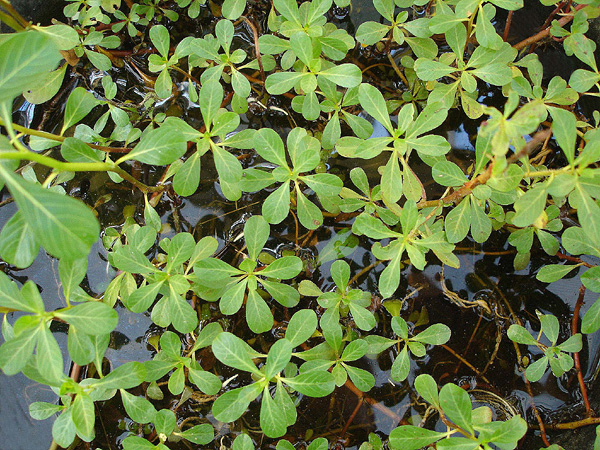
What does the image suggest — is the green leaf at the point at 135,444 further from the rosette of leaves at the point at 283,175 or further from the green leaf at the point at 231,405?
the rosette of leaves at the point at 283,175

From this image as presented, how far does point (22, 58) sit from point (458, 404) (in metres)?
1.91

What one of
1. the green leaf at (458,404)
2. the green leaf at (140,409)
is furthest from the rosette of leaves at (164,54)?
the green leaf at (458,404)

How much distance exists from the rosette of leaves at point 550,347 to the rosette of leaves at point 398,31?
151 centimetres

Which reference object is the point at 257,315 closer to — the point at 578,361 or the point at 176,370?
the point at 176,370

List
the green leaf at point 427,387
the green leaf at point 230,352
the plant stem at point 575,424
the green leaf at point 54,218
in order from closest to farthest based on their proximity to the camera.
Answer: the green leaf at point 54,218 → the green leaf at point 230,352 → the green leaf at point 427,387 → the plant stem at point 575,424

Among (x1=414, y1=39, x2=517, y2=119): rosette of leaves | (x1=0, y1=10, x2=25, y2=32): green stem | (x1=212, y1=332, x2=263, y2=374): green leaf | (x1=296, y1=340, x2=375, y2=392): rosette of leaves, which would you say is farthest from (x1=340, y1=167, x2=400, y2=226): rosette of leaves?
(x1=0, y1=10, x2=25, y2=32): green stem

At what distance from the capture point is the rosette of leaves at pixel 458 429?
5.50ft

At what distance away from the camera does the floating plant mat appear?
1.83 metres

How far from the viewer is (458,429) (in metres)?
1.85

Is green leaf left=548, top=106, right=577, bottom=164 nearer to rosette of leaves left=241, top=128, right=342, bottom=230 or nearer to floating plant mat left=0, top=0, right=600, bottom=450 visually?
floating plant mat left=0, top=0, right=600, bottom=450

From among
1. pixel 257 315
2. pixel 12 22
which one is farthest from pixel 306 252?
pixel 12 22

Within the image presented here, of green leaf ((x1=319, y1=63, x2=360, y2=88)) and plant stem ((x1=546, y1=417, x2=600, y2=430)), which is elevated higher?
green leaf ((x1=319, y1=63, x2=360, y2=88))

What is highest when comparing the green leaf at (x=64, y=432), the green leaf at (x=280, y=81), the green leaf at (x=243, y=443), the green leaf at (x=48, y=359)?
the green leaf at (x=280, y=81)

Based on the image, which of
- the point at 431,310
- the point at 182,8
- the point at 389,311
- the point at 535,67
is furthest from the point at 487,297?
the point at 182,8
